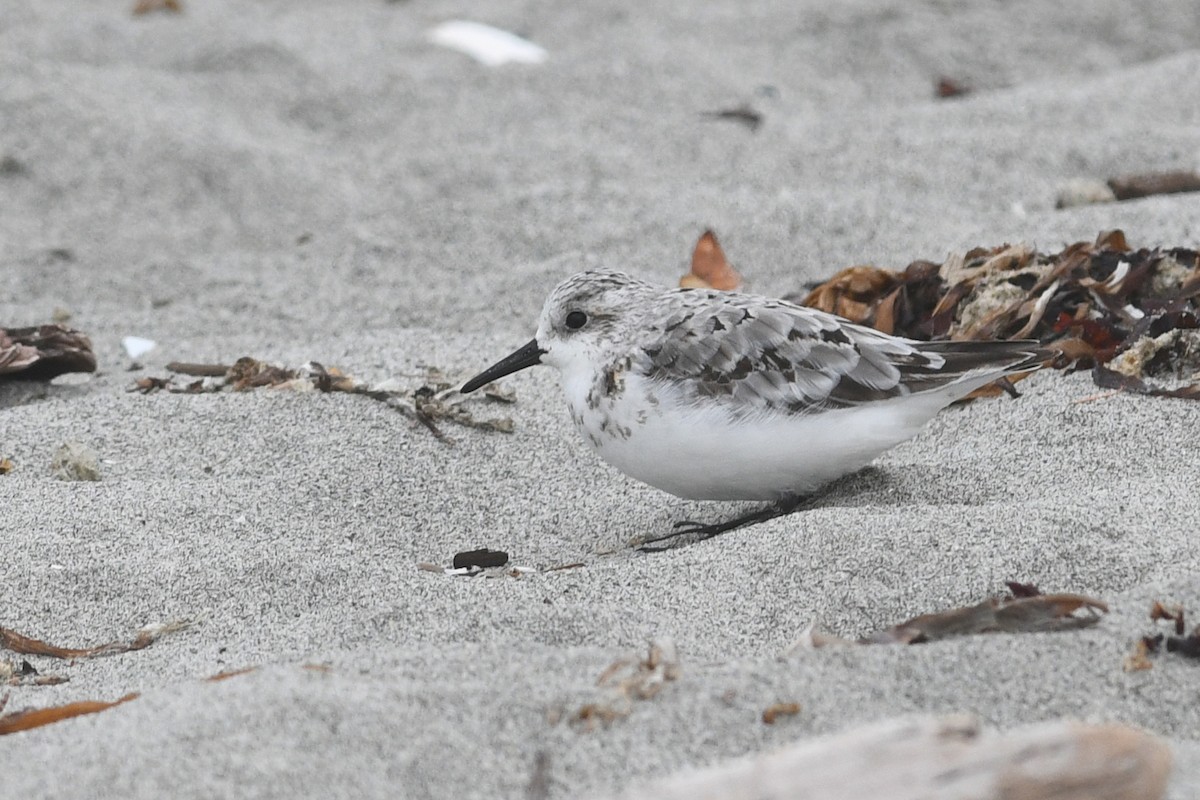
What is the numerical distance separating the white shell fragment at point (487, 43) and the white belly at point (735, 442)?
206 inches

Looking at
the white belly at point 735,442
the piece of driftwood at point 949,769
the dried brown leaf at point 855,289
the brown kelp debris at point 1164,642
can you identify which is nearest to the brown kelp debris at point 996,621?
the brown kelp debris at point 1164,642

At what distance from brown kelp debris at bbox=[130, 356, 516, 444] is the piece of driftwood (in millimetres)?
2673

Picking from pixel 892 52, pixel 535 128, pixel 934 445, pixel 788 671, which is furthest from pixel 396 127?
pixel 788 671

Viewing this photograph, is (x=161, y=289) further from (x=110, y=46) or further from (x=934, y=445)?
(x=934, y=445)

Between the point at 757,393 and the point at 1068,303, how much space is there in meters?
1.48

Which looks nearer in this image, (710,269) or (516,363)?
(516,363)

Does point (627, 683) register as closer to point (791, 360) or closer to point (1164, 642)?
point (1164, 642)

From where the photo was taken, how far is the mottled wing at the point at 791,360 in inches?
153

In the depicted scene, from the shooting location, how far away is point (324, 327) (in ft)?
19.6

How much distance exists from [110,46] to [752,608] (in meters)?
7.04

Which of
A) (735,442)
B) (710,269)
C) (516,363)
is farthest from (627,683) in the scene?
(710,269)

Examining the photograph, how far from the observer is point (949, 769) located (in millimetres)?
2045

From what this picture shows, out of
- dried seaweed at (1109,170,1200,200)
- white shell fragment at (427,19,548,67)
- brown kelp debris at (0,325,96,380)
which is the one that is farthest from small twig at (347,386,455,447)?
white shell fragment at (427,19,548,67)

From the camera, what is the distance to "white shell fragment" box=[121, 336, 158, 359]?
18.9 feet
